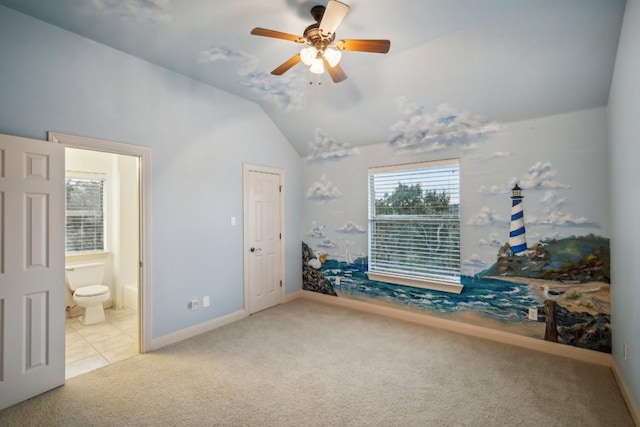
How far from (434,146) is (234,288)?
3.19m

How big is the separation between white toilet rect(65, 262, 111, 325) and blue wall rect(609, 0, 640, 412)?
17.5 ft

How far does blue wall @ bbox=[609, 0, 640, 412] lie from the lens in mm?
2004

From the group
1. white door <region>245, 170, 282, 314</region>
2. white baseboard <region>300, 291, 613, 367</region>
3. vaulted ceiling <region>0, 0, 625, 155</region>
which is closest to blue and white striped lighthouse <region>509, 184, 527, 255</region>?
Answer: vaulted ceiling <region>0, 0, 625, 155</region>

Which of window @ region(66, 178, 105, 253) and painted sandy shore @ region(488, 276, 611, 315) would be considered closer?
painted sandy shore @ region(488, 276, 611, 315)

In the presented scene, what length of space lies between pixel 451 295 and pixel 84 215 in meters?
5.15

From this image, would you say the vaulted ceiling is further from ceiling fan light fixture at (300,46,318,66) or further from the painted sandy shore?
the painted sandy shore

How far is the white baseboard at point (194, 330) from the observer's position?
327 cm

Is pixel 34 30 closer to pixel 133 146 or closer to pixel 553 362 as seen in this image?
pixel 133 146

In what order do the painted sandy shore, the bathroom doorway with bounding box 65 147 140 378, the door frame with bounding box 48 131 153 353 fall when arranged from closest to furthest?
the painted sandy shore → the door frame with bounding box 48 131 153 353 → the bathroom doorway with bounding box 65 147 140 378

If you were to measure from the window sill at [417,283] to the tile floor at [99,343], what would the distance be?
9.98 feet

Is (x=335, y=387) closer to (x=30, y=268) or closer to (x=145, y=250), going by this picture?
(x=145, y=250)

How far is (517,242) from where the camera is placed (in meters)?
3.33

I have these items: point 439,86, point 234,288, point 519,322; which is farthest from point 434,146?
point 234,288

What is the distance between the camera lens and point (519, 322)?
3326mm
